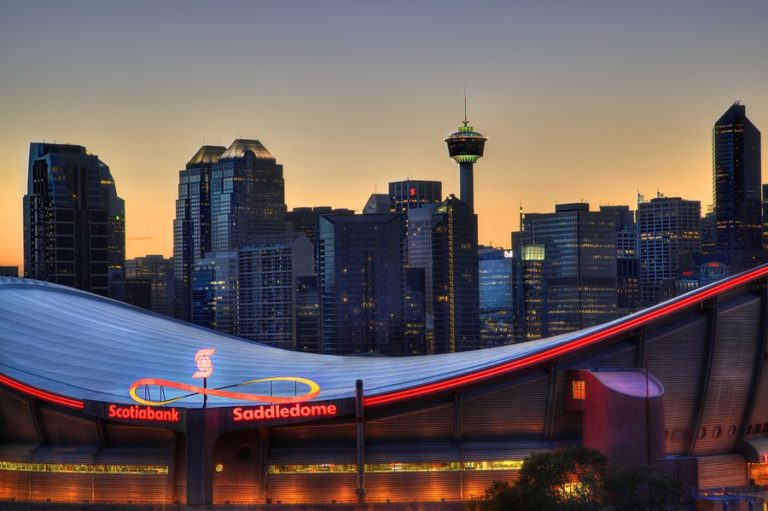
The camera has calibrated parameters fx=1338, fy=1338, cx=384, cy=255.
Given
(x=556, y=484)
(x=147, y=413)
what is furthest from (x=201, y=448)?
(x=556, y=484)

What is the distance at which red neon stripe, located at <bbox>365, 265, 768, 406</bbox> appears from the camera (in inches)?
2744

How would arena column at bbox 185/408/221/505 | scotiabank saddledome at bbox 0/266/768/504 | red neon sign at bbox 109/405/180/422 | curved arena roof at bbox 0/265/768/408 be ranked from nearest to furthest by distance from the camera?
arena column at bbox 185/408/221/505 < red neon sign at bbox 109/405/180/422 < scotiabank saddledome at bbox 0/266/768/504 < curved arena roof at bbox 0/265/768/408

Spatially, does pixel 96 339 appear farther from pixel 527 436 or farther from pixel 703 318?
pixel 703 318

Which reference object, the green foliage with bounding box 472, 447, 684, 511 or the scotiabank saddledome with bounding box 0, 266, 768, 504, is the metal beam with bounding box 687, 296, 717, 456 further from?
the green foliage with bounding box 472, 447, 684, 511

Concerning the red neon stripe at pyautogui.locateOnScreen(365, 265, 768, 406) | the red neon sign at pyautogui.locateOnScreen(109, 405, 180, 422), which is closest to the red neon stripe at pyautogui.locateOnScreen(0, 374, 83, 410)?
the red neon sign at pyautogui.locateOnScreen(109, 405, 180, 422)

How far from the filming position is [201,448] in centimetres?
6925

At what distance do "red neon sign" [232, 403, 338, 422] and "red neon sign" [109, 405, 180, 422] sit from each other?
3.21 m

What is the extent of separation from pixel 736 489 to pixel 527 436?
1180 cm

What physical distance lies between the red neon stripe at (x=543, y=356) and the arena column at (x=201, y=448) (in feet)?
26.5

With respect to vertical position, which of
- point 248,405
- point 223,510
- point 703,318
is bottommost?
point 223,510

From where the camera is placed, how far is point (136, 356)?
82.3 meters

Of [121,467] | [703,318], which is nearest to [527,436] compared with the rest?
[703,318]

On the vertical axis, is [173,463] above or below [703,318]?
below

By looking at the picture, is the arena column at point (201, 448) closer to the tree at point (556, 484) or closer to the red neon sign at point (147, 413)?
the red neon sign at point (147, 413)
